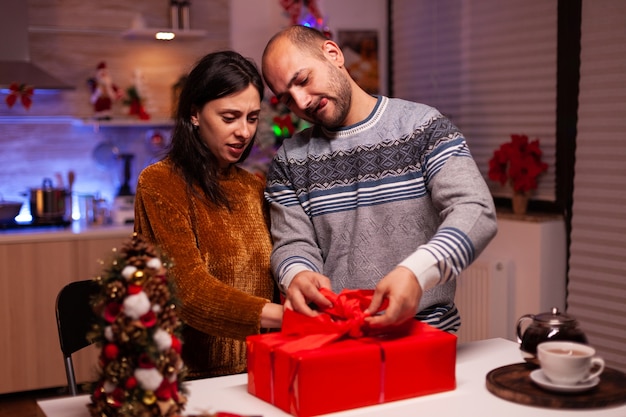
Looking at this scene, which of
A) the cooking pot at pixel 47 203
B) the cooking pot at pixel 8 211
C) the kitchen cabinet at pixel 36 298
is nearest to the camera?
the kitchen cabinet at pixel 36 298

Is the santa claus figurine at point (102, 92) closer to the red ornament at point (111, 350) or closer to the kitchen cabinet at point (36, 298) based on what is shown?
the kitchen cabinet at point (36, 298)

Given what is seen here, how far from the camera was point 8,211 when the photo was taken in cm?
407

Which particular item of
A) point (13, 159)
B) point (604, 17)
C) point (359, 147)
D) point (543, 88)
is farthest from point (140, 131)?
point (359, 147)

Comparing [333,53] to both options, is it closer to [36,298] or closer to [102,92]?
[36,298]

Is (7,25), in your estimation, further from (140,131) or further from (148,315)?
(148,315)

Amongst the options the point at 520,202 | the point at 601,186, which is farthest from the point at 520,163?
the point at 601,186

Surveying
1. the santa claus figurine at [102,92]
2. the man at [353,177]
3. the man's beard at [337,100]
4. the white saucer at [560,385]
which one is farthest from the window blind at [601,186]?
the santa claus figurine at [102,92]

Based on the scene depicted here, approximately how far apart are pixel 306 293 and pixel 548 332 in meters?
0.46

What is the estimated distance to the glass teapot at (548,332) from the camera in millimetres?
1567

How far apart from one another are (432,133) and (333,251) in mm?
341

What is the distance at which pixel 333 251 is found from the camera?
73.6 inches

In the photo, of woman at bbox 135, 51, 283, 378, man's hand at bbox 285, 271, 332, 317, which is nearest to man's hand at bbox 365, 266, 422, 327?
man's hand at bbox 285, 271, 332, 317

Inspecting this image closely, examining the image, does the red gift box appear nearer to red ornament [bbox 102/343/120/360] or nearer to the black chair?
red ornament [bbox 102/343/120/360]

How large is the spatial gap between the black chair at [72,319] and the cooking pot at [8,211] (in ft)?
6.97
